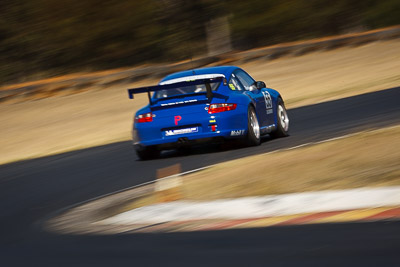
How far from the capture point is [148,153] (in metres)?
12.5

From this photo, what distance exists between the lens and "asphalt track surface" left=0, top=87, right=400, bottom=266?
562 cm

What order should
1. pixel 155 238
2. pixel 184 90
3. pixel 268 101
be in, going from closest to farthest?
pixel 155 238
pixel 184 90
pixel 268 101

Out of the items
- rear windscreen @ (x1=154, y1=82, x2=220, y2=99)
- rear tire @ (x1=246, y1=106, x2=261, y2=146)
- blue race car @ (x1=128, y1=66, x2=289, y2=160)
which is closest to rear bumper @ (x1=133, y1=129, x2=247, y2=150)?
blue race car @ (x1=128, y1=66, x2=289, y2=160)

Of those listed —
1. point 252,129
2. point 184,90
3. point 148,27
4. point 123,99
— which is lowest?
point 123,99

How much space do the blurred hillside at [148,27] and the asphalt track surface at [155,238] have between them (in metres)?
21.2

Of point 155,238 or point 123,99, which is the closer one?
point 155,238

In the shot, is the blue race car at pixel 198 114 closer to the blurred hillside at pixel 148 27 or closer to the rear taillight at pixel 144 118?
the rear taillight at pixel 144 118

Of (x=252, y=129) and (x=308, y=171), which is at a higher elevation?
(x=308, y=171)

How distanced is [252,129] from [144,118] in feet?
5.08

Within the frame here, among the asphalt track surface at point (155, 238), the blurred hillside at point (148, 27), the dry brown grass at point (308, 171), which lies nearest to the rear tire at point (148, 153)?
the asphalt track surface at point (155, 238)

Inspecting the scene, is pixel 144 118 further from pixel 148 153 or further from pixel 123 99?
pixel 123 99

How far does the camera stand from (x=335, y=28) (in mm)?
36375

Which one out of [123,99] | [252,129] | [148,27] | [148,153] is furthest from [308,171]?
[148,27]

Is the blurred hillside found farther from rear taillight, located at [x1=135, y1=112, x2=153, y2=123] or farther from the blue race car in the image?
rear taillight, located at [x1=135, y1=112, x2=153, y2=123]
